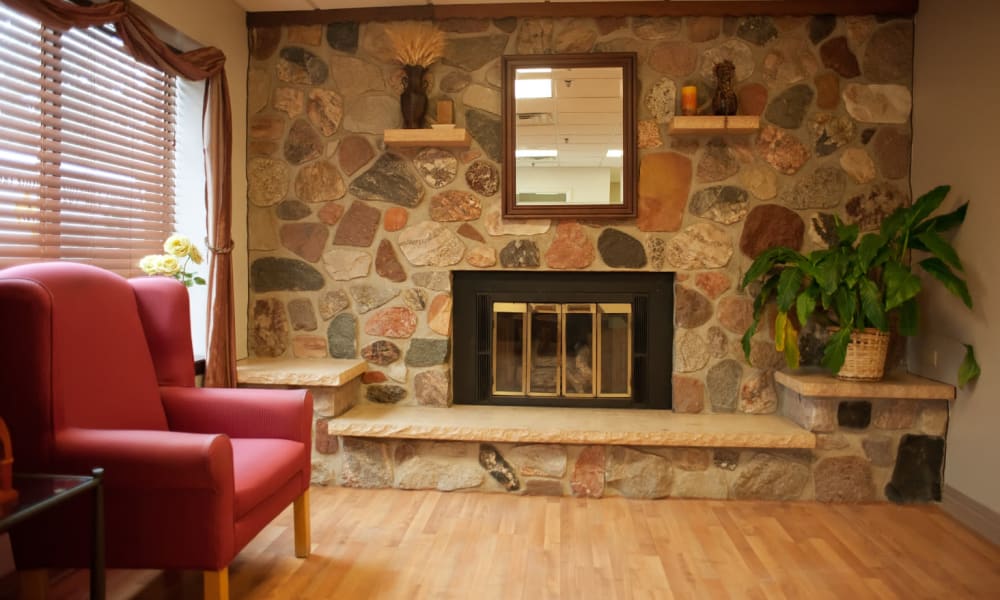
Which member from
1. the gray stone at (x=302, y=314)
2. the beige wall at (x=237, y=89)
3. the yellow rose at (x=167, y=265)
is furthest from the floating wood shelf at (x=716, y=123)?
the yellow rose at (x=167, y=265)

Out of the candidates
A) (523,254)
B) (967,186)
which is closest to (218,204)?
(523,254)

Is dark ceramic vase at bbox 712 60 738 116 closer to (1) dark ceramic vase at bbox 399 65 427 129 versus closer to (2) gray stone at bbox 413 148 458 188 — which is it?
(2) gray stone at bbox 413 148 458 188

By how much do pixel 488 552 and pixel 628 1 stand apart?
2.70 m

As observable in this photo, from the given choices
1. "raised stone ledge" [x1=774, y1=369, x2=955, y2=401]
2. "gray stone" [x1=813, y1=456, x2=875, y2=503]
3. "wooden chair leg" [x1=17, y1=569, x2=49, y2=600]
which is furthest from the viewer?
"gray stone" [x1=813, y1=456, x2=875, y2=503]

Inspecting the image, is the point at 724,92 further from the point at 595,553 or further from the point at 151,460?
the point at 151,460

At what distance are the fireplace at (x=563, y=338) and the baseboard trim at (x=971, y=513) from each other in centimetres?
130

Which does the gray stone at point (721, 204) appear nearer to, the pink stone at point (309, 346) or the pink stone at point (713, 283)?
the pink stone at point (713, 283)

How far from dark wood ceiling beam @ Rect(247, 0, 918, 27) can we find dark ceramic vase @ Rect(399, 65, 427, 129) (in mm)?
329

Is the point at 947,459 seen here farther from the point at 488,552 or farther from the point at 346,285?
the point at 346,285

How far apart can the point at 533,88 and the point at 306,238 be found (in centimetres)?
145

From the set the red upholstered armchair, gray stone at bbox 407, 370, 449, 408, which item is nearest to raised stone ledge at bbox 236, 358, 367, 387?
gray stone at bbox 407, 370, 449, 408

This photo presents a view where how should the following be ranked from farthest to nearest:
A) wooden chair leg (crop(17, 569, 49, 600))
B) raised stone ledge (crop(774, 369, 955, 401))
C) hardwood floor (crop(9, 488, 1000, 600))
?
raised stone ledge (crop(774, 369, 955, 401))
hardwood floor (crop(9, 488, 1000, 600))
wooden chair leg (crop(17, 569, 49, 600))

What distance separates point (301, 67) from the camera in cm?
361

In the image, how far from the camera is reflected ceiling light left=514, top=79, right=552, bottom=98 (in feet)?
11.4
